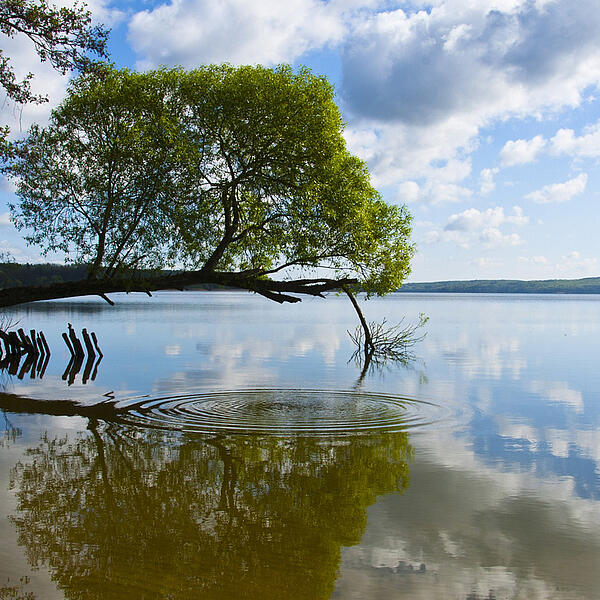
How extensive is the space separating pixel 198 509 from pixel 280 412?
8579 mm

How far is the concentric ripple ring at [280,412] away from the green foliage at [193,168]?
7337mm

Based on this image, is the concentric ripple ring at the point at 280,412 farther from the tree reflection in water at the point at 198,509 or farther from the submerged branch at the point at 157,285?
the submerged branch at the point at 157,285

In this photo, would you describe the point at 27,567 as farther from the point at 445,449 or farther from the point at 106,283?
the point at 106,283

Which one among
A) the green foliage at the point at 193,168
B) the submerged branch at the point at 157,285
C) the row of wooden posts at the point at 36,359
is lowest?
the row of wooden posts at the point at 36,359

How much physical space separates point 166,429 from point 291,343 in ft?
97.3

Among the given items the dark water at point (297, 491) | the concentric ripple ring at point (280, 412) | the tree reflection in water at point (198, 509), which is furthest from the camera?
the concentric ripple ring at point (280, 412)

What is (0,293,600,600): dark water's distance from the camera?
287 inches

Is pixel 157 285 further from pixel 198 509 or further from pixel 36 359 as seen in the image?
pixel 198 509

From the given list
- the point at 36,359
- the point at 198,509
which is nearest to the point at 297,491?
the point at 198,509

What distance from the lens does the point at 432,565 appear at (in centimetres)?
770

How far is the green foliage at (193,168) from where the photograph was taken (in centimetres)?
2616

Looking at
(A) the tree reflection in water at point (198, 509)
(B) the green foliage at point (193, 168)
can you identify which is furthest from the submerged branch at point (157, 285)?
(A) the tree reflection in water at point (198, 509)

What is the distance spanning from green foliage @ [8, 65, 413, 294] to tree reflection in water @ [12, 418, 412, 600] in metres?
13.7

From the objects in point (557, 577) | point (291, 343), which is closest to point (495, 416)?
point (557, 577)
